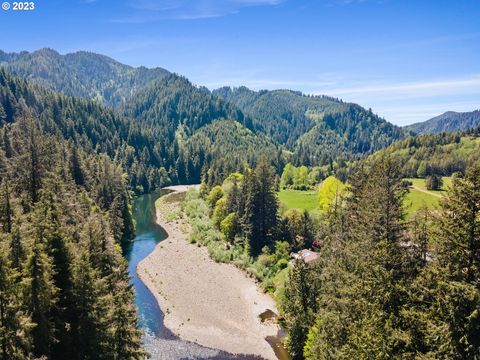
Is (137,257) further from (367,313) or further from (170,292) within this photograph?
(367,313)

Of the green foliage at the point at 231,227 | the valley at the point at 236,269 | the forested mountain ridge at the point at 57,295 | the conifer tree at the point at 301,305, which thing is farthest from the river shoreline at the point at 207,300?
the forested mountain ridge at the point at 57,295

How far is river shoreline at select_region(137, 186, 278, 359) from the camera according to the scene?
45406 mm

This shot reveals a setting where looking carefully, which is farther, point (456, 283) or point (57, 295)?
point (57, 295)

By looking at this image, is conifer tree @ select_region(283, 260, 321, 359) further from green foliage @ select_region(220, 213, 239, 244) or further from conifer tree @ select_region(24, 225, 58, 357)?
green foliage @ select_region(220, 213, 239, 244)

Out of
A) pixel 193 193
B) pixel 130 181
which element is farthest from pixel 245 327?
pixel 130 181

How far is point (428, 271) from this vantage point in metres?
19.7

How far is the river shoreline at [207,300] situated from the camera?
45.4 m

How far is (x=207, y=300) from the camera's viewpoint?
54.8 meters

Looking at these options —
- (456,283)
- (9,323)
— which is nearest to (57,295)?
(9,323)

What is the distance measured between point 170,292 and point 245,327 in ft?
48.6

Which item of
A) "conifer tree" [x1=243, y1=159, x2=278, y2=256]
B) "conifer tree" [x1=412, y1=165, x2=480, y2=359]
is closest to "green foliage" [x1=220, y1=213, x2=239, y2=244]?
"conifer tree" [x1=243, y1=159, x2=278, y2=256]

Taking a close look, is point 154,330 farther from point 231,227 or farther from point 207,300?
point 231,227

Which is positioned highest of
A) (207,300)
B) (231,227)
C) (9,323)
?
(9,323)

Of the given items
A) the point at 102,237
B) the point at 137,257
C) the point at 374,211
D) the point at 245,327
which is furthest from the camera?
the point at 137,257
